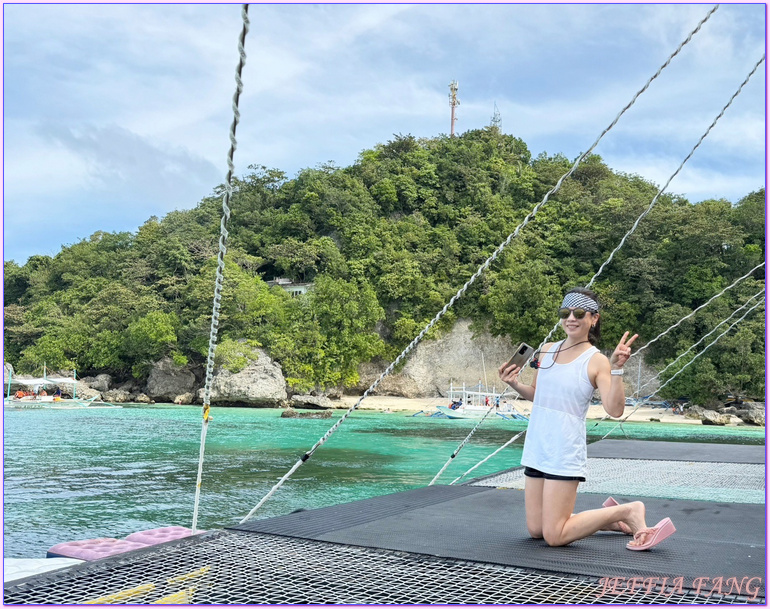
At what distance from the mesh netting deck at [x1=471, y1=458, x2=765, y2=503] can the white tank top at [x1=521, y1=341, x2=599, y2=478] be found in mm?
2009

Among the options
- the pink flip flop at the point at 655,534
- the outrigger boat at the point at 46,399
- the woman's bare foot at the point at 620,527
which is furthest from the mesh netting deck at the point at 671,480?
the outrigger boat at the point at 46,399

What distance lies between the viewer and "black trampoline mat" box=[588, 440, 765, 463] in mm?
7016

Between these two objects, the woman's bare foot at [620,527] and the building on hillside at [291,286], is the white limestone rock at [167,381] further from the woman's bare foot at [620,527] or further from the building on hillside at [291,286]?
the woman's bare foot at [620,527]

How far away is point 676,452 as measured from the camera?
7.57 m

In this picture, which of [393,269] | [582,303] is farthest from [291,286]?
[582,303]

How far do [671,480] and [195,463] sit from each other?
39.4ft

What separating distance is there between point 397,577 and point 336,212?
37881 mm

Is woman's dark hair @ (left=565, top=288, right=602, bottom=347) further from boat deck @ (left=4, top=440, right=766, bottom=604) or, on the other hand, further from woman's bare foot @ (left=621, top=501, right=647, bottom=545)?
boat deck @ (left=4, top=440, right=766, bottom=604)

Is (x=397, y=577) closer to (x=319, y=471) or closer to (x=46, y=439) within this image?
(x=319, y=471)

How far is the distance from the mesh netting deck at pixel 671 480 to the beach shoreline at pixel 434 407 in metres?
22.0

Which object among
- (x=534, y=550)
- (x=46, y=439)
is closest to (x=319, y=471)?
(x=46, y=439)

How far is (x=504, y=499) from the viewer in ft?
14.5

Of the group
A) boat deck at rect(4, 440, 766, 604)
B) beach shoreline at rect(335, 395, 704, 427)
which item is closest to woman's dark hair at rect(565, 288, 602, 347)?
boat deck at rect(4, 440, 766, 604)

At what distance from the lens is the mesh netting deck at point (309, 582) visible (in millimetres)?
2350
